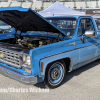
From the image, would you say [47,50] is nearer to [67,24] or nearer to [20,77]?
[20,77]

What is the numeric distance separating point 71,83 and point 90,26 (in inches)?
75.7

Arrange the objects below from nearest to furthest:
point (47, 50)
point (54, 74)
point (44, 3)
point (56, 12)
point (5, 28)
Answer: point (47, 50) → point (54, 74) → point (5, 28) → point (56, 12) → point (44, 3)

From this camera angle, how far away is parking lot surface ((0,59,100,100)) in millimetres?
3139

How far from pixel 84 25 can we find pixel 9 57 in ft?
7.87

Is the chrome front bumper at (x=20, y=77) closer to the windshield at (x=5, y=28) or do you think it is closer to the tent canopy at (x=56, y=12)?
the windshield at (x=5, y=28)

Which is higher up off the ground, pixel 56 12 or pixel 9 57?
pixel 56 12

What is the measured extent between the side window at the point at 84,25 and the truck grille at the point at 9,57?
1.88 meters

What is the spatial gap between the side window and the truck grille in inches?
74.2

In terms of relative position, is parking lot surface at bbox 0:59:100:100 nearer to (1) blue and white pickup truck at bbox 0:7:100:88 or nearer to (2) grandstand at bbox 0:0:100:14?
(1) blue and white pickup truck at bbox 0:7:100:88

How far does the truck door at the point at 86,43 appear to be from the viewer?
387cm

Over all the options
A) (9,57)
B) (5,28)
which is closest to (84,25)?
(9,57)

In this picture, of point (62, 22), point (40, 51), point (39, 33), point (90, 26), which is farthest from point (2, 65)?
point (90, 26)

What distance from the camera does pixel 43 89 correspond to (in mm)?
3482

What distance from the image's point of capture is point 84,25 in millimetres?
4188
